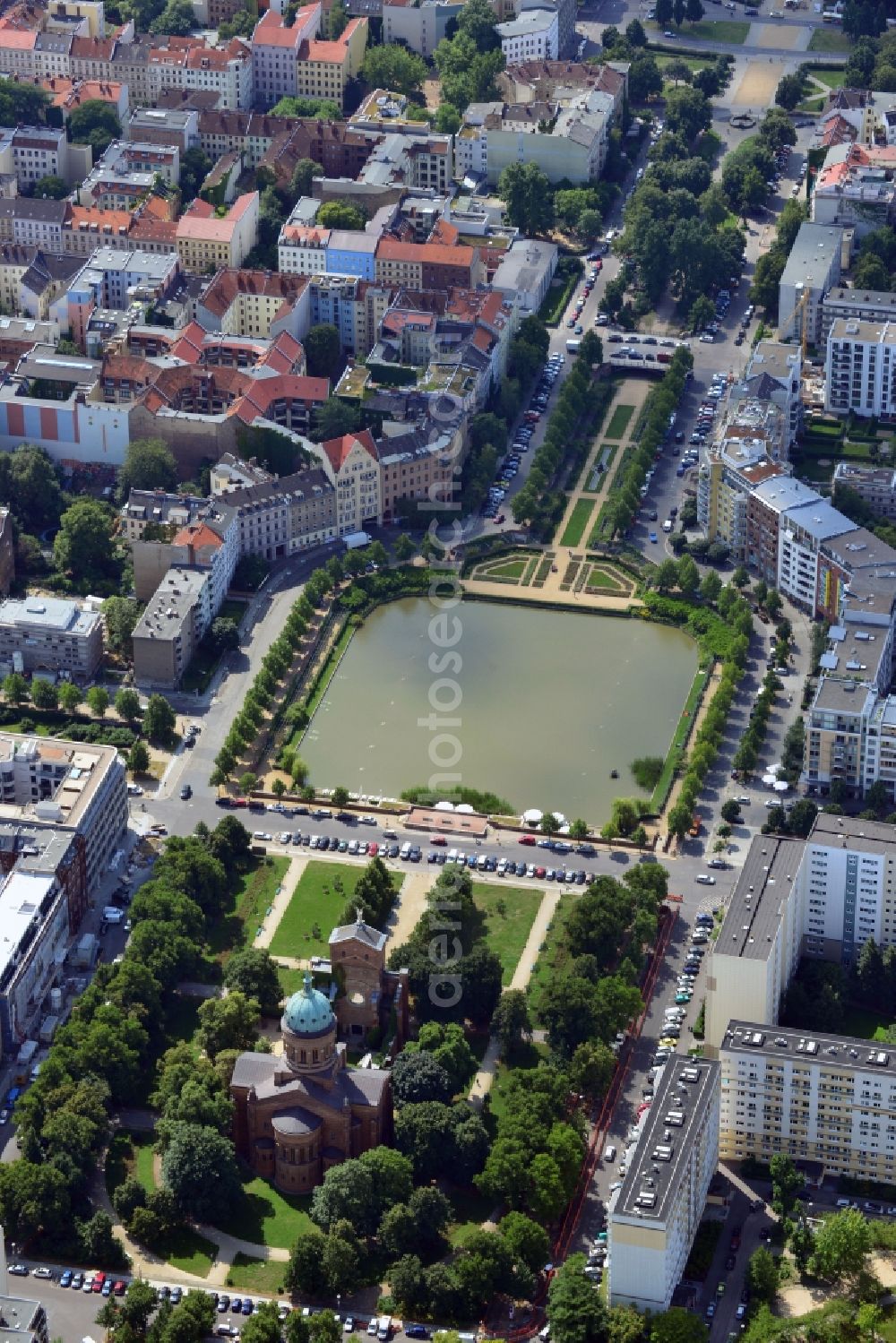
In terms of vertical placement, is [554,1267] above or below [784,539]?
below

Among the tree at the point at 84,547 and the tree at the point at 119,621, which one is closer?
the tree at the point at 119,621

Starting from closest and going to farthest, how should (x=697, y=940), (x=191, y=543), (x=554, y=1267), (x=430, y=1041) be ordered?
(x=554, y=1267) → (x=430, y=1041) → (x=697, y=940) → (x=191, y=543)

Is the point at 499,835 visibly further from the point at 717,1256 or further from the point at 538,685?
the point at 717,1256

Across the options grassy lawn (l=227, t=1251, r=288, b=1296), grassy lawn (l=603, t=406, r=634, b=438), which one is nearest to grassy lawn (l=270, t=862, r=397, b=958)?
grassy lawn (l=227, t=1251, r=288, b=1296)

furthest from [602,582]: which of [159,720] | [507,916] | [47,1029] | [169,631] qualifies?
[47,1029]

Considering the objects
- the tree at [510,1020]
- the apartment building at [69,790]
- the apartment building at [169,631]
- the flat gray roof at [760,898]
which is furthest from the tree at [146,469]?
the tree at [510,1020]

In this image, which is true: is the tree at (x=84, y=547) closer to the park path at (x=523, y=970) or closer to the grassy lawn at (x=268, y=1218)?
the park path at (x=523, y=970)

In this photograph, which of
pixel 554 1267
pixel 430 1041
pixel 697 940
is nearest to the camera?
pixel 554 1267

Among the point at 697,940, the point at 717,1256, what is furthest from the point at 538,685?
the point at 717,1256
